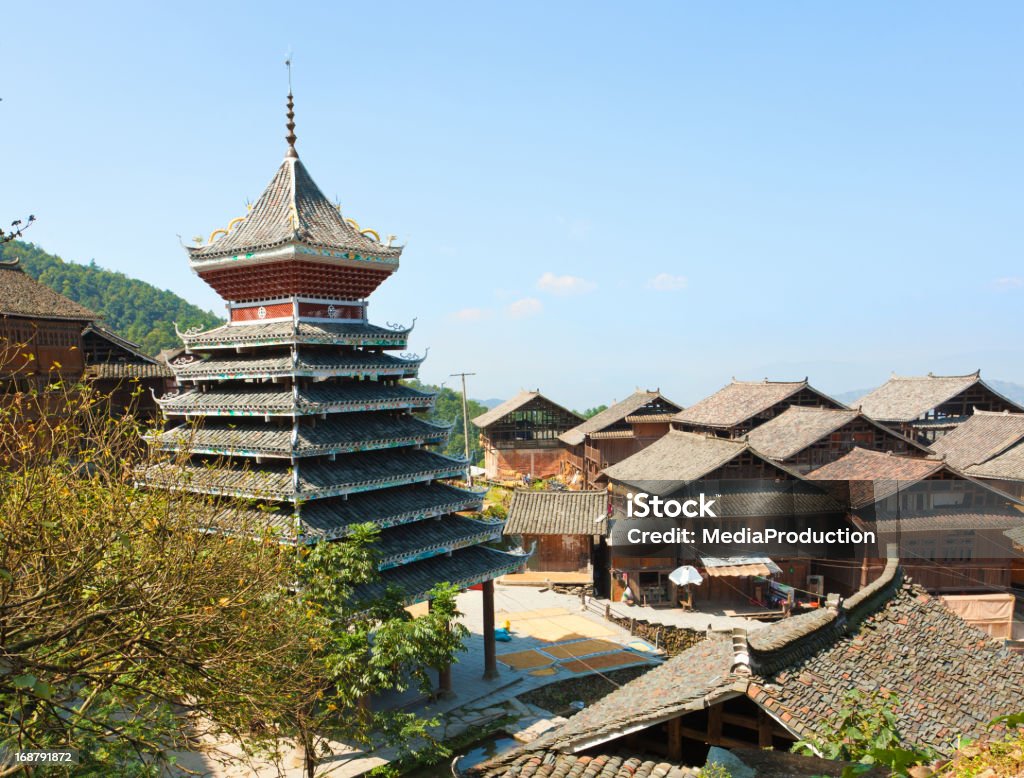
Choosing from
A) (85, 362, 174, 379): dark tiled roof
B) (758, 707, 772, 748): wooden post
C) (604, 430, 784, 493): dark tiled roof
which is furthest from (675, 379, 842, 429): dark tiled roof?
(758, 707, 772, 748): wooden post

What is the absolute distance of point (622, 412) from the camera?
5656 cm

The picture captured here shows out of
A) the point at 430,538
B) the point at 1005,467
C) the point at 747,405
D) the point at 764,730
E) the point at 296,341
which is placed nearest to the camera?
the point at 764,730

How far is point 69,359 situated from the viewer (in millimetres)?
37312

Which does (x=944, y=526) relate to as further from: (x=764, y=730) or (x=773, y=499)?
(x=764, y=730)

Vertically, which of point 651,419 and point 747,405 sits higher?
point 747,405

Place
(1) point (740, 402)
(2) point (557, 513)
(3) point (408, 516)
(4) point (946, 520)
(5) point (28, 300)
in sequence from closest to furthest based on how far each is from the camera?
(3) point (408, 516) < (4) point (946, 520) < (5) point (28, 300) < (2) point (557, 513) < (1) point (740, 402)

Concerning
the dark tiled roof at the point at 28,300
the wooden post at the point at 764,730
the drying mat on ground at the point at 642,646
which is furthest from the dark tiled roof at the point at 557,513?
the dark tiled roof at the point at 28,300

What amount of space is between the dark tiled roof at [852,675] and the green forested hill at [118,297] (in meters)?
85.5

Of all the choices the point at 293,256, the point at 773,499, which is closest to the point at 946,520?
the point at 773,499

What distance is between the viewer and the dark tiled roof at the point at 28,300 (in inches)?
1344

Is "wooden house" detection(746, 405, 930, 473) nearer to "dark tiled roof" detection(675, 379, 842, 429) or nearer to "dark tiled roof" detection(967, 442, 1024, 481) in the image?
"dark tiled roof" detection(967, 442, 1024, 481)

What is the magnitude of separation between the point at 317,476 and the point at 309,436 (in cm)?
117

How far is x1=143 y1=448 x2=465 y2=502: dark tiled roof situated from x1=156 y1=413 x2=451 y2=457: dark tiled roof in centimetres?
61

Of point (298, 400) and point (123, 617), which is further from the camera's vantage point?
point (298, 400)
